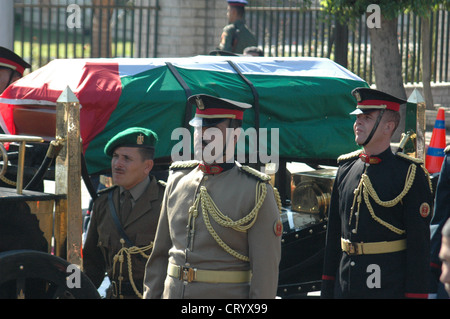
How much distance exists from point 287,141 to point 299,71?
597 millimetres

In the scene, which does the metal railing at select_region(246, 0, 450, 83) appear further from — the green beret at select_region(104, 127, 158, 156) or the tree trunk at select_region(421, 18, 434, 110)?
the green beret at select_region(104, 127, 158, 156)

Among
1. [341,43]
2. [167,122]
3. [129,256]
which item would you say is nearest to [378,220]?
[129,256]

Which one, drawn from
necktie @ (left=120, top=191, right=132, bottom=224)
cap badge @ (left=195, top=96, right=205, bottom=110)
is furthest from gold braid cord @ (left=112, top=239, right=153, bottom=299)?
cap badge @ (left=195, top=96, right=205, bottom=110)

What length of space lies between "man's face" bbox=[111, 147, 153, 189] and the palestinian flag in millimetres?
395

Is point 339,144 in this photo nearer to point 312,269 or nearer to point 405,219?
point 312,269

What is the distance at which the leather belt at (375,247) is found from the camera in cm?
409

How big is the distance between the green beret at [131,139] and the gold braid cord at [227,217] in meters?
0.98

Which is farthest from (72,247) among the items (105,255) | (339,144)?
(339,144)

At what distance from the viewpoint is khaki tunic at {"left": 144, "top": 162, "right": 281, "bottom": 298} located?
138 inches

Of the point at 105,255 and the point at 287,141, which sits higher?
the point at 287,141

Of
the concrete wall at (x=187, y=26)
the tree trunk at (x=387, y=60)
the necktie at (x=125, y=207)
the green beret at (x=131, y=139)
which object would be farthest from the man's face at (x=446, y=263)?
the concrete wall at (x=187, y=26)

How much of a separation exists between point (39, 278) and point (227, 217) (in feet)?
3.29

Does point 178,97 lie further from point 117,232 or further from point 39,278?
point 39,278

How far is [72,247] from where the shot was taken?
13.6 ft
